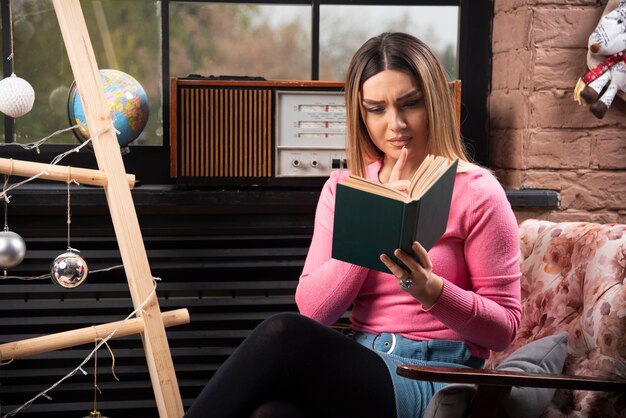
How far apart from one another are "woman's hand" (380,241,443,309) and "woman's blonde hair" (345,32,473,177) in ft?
Result: 1.00

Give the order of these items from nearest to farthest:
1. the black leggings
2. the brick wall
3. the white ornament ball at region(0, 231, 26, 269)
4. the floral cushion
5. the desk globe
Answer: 1. the black leggings
2. the floral cushion
3. the white ornament ball at region(0, 231, 26, 269)
4. the desk globe
5. the brick wall

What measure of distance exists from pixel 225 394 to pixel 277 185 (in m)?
0.90

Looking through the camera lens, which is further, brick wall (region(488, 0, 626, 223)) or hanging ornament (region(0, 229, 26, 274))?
brick wall (region(488, 0, 626, 223))

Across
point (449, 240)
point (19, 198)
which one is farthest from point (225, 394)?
point (19, 198)

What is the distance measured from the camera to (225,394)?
153cm

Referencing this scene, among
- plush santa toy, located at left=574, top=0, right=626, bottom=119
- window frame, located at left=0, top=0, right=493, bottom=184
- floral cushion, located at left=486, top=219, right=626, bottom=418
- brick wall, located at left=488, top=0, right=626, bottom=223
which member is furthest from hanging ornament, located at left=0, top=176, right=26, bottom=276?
plush santa toy, located at left=574, top=0, right=626, bottom=119

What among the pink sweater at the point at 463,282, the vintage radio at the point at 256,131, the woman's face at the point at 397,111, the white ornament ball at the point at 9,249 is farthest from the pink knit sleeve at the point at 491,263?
the white ornament ball at the point at 9,249

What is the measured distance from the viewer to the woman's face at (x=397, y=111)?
173cm

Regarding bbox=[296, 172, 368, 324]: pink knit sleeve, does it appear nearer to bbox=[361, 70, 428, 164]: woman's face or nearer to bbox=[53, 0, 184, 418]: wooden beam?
bbox=[361, 70, 428, 164]: woman's face

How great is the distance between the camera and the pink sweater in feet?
5.60

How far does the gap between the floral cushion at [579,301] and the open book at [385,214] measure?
44 cm

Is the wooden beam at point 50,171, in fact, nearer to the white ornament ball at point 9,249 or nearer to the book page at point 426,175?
the white ornament ball at point 9,249

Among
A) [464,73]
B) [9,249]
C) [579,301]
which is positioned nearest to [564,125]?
[464,73]

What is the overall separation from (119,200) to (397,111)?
67cm
